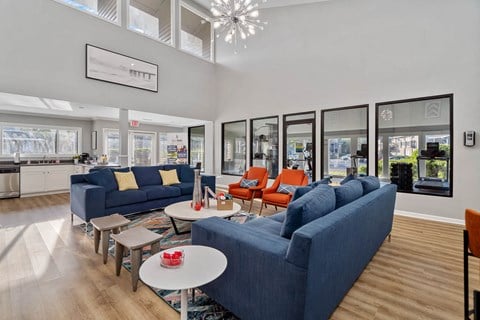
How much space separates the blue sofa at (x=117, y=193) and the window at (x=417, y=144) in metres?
3.83

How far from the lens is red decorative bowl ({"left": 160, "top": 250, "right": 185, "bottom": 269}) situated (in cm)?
134

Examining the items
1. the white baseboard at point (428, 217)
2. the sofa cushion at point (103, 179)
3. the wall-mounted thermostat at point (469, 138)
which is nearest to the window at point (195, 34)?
the sofa cushion at point (103, 179)

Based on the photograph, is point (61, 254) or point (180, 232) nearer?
point (61, 254)

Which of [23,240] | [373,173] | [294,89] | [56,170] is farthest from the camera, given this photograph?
[56,170]

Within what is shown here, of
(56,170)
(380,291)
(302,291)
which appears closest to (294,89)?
(380,291)

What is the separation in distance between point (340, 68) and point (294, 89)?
1.18 meters

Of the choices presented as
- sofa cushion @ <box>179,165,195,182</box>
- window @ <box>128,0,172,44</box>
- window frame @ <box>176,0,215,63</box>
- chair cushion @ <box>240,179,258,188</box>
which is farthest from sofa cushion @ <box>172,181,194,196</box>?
window frame @ <box>176,0,215,63</box>

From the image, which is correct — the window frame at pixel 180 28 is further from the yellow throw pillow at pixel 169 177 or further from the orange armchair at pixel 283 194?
the orange armchair at pixel 283 194

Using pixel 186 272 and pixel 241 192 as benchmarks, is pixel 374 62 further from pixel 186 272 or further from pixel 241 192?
pixel 186 272

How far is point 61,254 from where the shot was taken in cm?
272

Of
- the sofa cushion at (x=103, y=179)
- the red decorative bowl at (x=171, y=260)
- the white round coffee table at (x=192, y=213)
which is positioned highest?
the sofa cushion at (x=103, y=179)

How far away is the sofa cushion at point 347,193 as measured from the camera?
6.85ft

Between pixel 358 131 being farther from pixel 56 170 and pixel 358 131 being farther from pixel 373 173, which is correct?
pixel 56 170

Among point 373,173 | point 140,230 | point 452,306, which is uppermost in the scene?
Result: point 373,173
